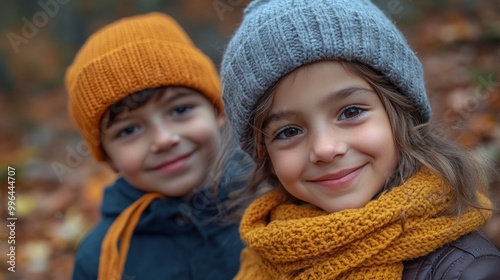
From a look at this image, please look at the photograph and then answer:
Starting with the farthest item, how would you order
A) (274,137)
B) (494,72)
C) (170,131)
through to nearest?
1. (494,72)
2. (170,131)
3. (274,137)

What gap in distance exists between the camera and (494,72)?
4059 millimetres

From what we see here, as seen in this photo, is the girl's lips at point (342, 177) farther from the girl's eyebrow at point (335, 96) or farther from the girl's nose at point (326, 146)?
the girl's eyebrow at point (335, 96)

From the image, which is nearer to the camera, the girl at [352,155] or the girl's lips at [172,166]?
the girl at [352,155]

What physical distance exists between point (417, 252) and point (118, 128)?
4.71ft

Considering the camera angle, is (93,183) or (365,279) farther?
(93,183)

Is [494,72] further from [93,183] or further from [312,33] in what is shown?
[93,183]

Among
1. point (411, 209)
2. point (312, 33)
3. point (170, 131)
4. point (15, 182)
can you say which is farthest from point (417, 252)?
point (15, 182)

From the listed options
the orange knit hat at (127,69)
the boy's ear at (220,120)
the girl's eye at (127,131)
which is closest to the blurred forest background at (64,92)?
the orange knit hat at (127,69)

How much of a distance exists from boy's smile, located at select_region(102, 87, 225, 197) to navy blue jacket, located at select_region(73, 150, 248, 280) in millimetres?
95

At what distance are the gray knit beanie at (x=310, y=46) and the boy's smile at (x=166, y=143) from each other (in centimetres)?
60

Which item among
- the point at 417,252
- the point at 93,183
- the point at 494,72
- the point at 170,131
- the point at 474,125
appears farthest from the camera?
the point at 93,183

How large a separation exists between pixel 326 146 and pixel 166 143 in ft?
3.09

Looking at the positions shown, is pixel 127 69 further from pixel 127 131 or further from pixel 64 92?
pixel 64 92

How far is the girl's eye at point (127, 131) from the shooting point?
246 centimetres
